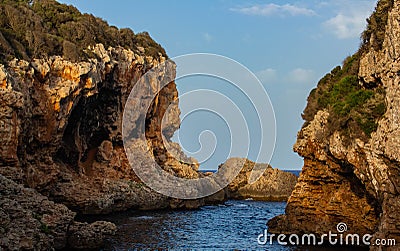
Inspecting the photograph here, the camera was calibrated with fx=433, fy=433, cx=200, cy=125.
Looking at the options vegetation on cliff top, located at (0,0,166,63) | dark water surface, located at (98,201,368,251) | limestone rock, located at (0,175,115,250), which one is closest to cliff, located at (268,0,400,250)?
dark water surface, located at (98,201,368,251)

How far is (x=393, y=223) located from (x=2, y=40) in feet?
90.1

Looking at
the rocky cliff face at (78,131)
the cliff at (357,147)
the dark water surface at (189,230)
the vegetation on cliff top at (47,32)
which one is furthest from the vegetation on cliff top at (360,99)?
the vegetation on cliff top at (47,32)

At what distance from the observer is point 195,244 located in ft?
86.7

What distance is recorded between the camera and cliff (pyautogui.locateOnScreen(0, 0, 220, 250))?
72.7 ft

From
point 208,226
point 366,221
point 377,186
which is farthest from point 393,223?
point 208,226

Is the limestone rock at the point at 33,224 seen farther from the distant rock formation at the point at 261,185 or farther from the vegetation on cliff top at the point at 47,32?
the distant rock formation at the point at 261,185

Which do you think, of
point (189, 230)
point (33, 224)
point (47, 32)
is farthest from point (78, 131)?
point (33, 224)

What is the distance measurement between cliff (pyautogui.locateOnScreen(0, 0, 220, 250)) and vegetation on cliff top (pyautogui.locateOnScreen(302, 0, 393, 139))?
46.3 ft

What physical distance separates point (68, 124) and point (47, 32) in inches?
327

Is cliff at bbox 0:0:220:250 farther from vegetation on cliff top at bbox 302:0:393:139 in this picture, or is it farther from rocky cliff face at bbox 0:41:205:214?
vegetation on cliff top at bbox 302:0:393:139

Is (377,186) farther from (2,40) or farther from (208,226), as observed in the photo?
(2,40)

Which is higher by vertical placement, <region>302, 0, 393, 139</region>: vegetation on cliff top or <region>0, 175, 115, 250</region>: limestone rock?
<region>302, 0, 393, 139</region>: vegetation on cliff top

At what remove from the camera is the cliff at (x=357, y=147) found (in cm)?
1745

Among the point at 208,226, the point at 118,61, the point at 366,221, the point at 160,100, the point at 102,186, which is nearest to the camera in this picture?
the point at 366,221
